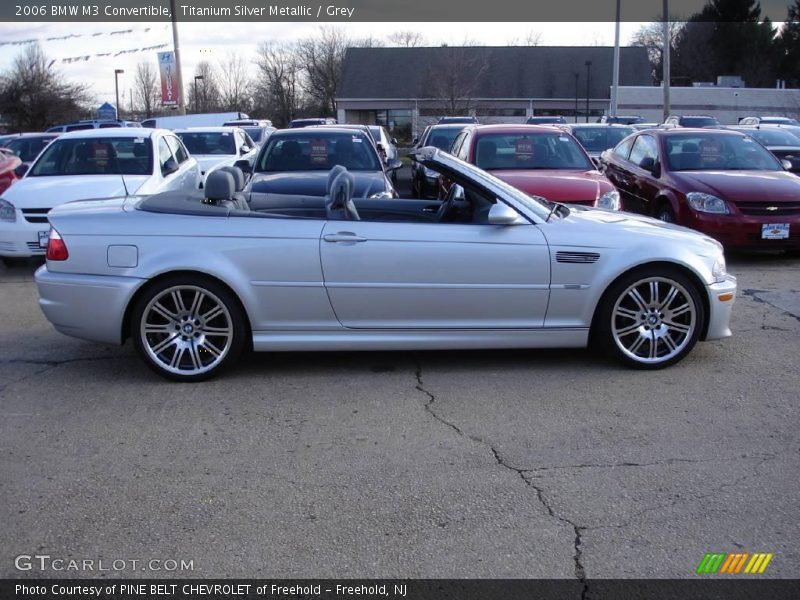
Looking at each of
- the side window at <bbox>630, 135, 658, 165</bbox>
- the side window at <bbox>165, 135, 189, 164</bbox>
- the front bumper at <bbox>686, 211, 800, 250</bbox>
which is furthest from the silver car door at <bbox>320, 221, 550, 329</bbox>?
the side window at <bbox>165, 135, 189, 164</bbox>

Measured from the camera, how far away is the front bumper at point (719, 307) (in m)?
5.60

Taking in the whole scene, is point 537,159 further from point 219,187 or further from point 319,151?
point 219,187

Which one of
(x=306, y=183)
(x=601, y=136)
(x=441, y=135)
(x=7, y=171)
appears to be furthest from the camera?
(x=441, y=135)

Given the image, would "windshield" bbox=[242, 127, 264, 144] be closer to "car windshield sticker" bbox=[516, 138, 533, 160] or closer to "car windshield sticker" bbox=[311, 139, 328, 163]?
"car windshield sticker" bbox=[311, 139, 328, 163]

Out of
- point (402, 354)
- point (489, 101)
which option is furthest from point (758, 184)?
point (489, 101)

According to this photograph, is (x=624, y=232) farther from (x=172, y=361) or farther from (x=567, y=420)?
(x=172, y=361)

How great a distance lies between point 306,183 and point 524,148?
3393 millimetres

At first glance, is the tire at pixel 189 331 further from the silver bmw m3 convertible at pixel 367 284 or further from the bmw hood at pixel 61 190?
the bmw hood at pixel 61 190

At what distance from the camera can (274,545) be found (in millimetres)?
3396

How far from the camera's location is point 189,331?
17.9 feet

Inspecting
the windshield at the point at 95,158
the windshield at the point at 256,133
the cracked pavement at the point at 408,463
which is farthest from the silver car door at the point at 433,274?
the windshield at the point at 256,133

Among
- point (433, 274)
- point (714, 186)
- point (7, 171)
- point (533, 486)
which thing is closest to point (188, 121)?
point (7, 171)

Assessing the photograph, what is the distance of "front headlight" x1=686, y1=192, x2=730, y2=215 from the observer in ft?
30.8
